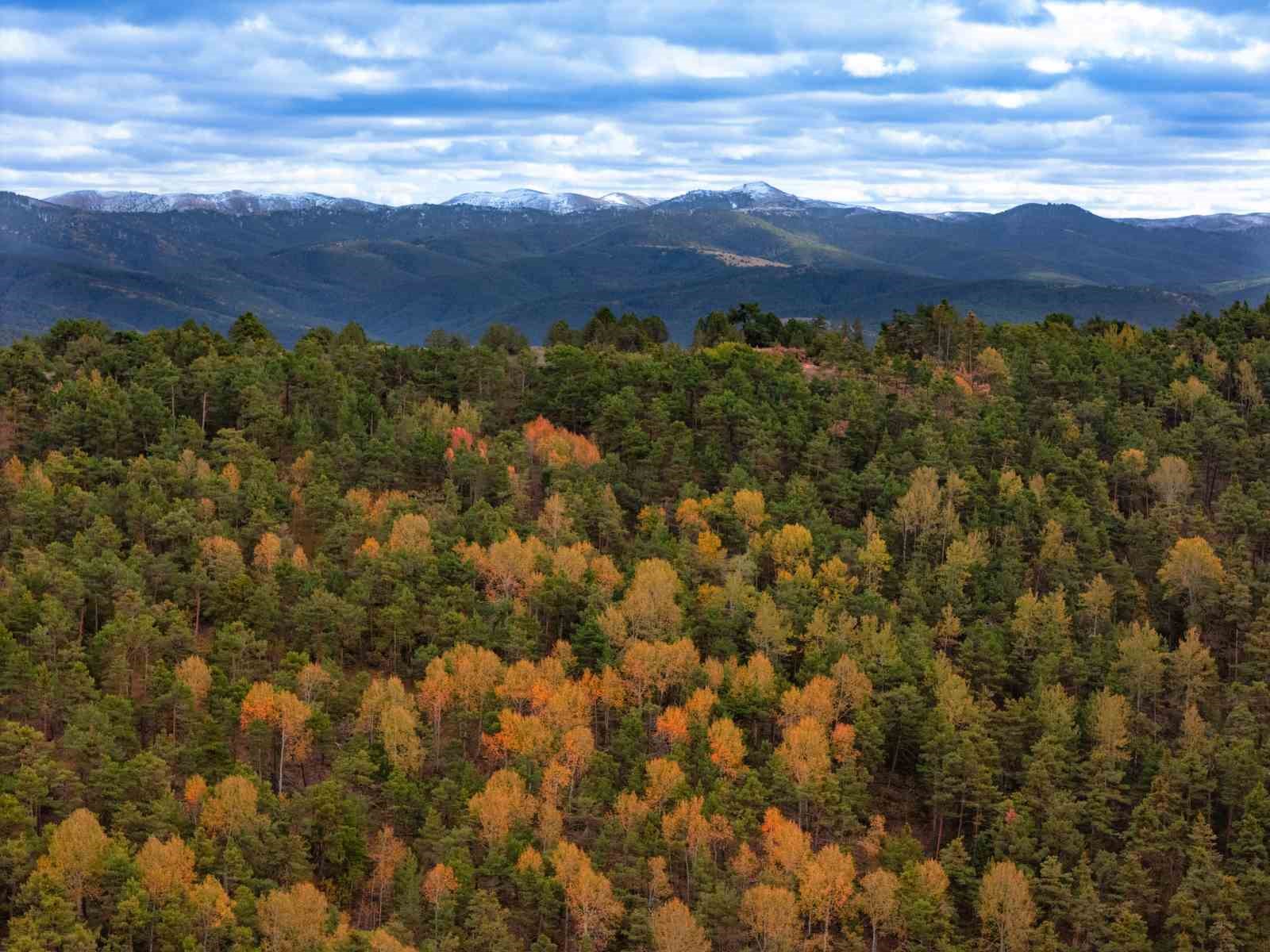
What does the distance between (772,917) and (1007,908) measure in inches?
708

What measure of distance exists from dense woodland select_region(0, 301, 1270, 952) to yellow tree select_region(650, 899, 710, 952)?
33 cm

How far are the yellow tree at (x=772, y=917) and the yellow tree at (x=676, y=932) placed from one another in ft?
12.8

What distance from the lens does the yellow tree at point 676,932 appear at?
93.2m

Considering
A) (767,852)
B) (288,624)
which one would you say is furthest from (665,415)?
Result: (767,852)

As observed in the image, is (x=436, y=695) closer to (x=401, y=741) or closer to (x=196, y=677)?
(x=401, y=741)

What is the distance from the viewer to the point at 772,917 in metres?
95.2

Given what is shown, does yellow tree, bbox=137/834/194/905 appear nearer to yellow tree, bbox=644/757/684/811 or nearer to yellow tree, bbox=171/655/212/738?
yellow tree, bbox=171/655/212/738

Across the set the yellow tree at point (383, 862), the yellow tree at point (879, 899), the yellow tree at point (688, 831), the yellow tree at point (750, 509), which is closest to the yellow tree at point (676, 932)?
the yellow tree at point (688, 831)

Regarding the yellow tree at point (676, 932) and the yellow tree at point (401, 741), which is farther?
the yellow tree at point (401, 741)

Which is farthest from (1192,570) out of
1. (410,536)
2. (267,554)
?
Answer: (267,554)

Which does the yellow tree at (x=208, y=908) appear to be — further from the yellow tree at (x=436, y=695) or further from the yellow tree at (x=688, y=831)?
the yellow tree at (x=688, y=831)

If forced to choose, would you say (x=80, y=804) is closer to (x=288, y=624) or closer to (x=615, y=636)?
(x=288, y=624)

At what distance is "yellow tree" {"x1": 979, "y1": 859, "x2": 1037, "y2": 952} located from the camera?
98375 mm

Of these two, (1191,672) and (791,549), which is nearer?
(1191,672)
